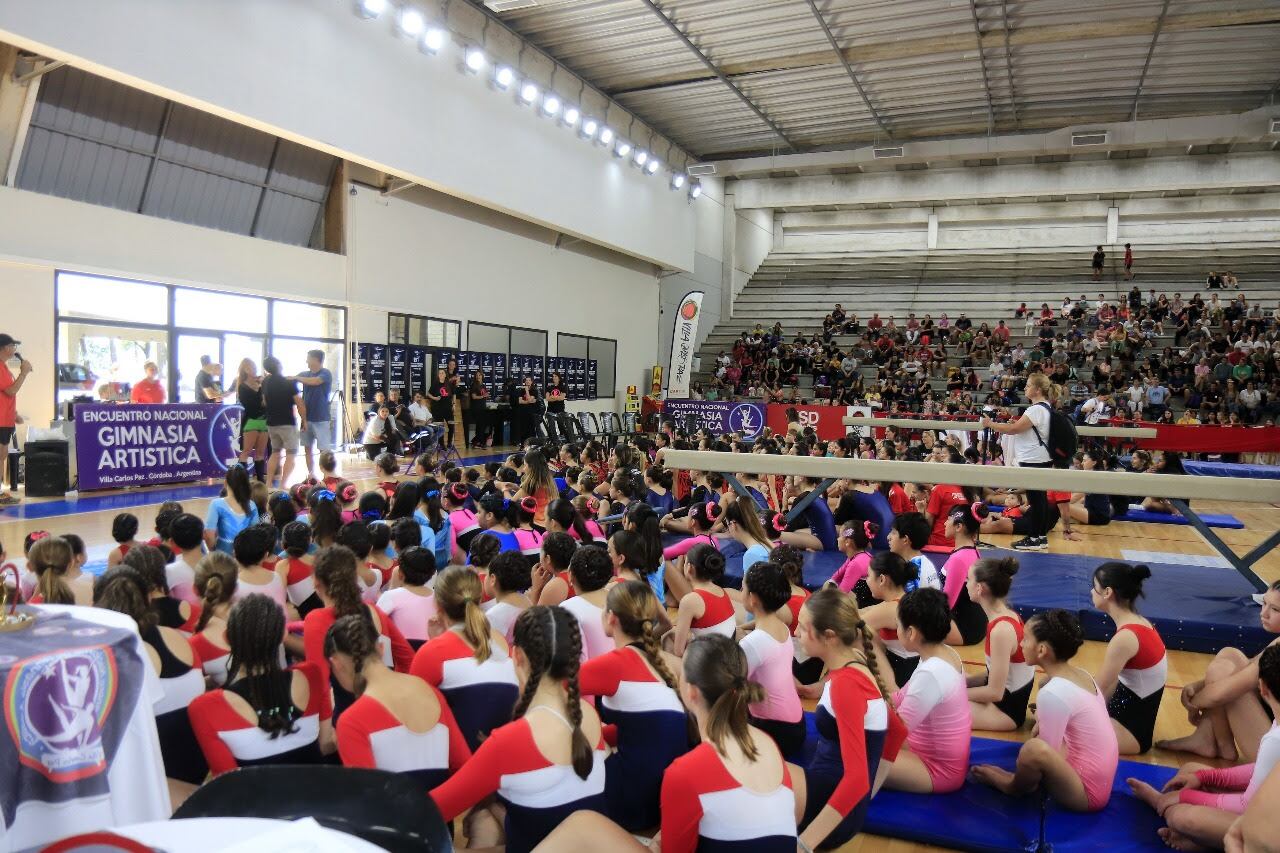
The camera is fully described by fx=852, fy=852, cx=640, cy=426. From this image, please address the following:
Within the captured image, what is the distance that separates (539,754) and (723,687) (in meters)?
0.53

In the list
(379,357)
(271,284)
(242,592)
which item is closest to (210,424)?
(271,284)

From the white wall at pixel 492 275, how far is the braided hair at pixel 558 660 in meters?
13.1

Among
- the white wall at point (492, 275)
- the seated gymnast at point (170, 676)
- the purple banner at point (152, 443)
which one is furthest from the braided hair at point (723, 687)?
the white wall at point (492, 275)

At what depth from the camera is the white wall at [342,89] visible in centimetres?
907

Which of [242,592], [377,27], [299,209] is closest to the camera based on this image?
[242,592]

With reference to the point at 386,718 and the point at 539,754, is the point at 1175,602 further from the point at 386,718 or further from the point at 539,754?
the point at 386,718

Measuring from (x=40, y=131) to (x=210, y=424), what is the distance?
4.27 metres

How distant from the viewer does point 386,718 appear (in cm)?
243

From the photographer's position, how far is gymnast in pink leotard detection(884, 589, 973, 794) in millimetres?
3129

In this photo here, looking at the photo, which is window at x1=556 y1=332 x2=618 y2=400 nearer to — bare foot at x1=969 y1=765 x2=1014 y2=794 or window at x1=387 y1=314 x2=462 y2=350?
window at x1=387 y1=314 x2=462 y2=350

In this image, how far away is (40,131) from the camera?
10.5m

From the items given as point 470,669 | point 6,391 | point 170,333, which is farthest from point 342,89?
point 470,669

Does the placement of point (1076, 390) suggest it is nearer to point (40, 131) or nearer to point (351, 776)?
point (40, 131)

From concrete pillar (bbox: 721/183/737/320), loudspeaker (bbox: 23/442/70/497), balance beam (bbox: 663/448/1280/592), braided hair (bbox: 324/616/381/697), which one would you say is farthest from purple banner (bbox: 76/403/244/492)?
concrete pillar (bbox: 721/183/737/320)
